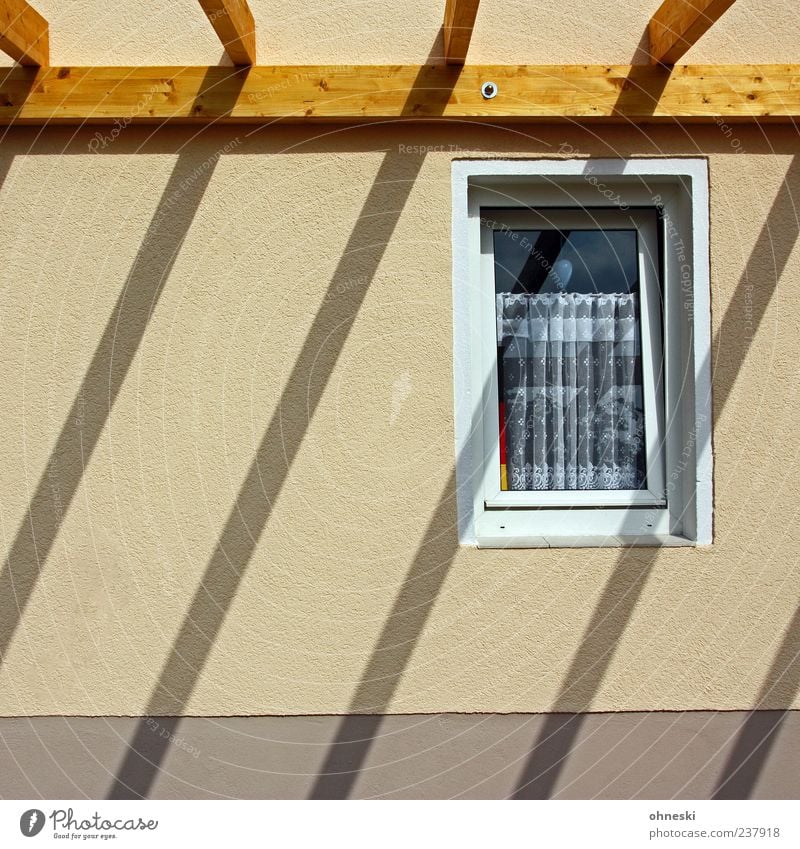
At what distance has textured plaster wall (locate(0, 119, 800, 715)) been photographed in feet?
9.98

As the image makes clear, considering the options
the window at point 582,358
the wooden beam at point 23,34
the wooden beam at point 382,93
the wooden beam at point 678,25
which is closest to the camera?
the wooden beam at point 678,25

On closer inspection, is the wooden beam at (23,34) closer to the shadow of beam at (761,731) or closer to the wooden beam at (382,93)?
the wooden beam at (382,93)

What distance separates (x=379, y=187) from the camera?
306 centimetres

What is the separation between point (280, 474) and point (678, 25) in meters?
2.12

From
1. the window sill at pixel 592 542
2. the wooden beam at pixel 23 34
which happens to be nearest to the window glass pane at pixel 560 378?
the window sill at pixel 592 542

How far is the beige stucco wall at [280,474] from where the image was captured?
120 inches

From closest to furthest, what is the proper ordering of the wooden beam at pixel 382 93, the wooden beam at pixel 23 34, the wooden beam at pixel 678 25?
the wooden beam at pixel 678 25 < the wooden beam at pixel 23 34 < the wooden beam at pixel 382 93

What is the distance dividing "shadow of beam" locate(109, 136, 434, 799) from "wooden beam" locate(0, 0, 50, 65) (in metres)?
1.32

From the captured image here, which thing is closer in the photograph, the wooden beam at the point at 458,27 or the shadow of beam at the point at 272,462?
the wooden beam at the point at 458,27

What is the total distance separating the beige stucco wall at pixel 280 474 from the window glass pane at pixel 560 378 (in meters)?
0.29

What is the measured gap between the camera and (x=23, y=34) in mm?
2887

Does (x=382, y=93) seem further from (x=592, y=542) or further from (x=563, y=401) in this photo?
(x=592, y=542)

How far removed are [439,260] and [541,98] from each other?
2.29ft

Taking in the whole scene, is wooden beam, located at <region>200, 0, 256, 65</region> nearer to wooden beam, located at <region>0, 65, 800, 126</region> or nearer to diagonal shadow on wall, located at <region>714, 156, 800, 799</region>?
wooden beam, located at <region>0, 65, 800, 126</region>
